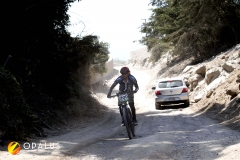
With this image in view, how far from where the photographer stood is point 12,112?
27.9 feet

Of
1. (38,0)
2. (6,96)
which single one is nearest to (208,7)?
(38,0)

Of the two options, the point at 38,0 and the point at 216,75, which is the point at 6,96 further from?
the point at 216,75

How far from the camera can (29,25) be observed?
1338 cm

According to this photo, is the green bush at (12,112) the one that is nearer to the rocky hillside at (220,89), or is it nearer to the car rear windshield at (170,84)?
the rocky hillside at (220,89)

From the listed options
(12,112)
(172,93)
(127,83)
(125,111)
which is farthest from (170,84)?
(12,112)

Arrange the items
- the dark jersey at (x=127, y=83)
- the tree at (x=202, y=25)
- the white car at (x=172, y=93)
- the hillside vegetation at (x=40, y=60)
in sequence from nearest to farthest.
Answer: the dark jersey at (x=127, y=83)
the hillside vegetation at (x=40, y=60)
the white car at (x=172, y=93)
the tree at (x=202, y=25)

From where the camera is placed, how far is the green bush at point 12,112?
26.4 feet

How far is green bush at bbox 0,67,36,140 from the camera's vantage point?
8055mm

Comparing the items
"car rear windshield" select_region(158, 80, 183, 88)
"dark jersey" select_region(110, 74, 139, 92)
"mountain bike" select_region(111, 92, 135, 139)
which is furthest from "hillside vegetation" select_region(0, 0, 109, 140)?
"car rear windshield" select_region(158, 80, 183, 88)

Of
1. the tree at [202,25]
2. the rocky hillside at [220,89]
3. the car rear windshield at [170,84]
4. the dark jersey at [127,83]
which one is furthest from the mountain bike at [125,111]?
the tree at [202,25]

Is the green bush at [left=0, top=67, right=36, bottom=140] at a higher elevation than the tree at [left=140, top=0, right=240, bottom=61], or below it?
below

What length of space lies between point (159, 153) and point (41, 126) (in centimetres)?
627

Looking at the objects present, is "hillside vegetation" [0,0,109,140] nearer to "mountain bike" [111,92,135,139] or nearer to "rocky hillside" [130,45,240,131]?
"mountain bike" [111,92,135,139]

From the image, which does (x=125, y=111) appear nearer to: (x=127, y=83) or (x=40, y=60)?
(x=127, y=83)
